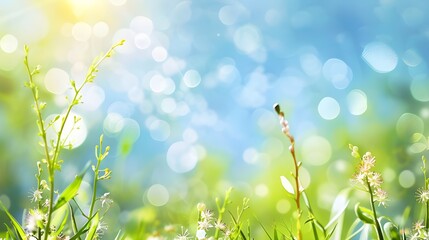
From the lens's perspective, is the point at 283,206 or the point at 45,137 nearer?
the point at 45,137

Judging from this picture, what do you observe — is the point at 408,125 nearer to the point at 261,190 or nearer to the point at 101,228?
the point at 261,190

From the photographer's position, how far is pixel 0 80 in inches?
212

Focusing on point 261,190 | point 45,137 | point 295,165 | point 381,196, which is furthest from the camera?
point 261,190

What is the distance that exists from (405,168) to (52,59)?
3.49 metres

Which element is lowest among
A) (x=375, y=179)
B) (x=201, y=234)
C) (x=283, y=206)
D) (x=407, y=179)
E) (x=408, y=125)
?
(x=283, y=206)

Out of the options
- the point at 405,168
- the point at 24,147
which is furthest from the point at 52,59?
the point at 405,168

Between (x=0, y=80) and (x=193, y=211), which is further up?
(x=0, y=80)

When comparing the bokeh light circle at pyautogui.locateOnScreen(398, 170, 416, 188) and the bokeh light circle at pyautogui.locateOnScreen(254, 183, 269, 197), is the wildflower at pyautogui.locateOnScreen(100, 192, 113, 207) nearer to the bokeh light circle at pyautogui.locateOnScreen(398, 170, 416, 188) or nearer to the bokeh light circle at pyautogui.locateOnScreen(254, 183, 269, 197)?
the bokeh light circle at pyautogui.locateOnScreen(254, 183, 269, 197)

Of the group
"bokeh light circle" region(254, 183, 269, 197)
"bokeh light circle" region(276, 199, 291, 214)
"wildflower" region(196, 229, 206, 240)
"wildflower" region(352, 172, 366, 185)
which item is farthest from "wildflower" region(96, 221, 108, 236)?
"bokeh light circle" region(254, 183, 269, 197)

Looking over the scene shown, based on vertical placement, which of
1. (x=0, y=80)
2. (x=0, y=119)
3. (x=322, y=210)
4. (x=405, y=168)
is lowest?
(x=322, y=210)

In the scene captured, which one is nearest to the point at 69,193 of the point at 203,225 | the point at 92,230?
the point at 92,230

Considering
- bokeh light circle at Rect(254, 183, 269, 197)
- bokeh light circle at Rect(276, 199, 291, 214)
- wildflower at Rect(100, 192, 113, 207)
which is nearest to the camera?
wildflower at Rect(100, 192, 113, 207)

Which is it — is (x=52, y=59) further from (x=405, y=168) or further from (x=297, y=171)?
(x=297, y=171)

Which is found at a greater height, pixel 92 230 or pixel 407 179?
pixel 92 230
